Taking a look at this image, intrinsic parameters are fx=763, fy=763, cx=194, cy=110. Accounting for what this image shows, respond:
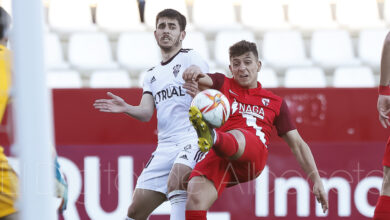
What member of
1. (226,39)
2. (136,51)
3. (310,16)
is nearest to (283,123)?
(226,39)

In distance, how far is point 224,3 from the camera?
9.38 m

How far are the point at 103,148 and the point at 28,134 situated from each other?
3.49m

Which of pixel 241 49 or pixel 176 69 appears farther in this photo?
pixel 176 69

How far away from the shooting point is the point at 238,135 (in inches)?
171

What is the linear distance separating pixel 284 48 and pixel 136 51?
1.69 m

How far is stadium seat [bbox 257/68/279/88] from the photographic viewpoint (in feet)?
25.8

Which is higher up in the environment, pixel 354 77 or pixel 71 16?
pixel 71 16

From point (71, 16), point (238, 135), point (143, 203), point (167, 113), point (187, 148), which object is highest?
point (71, 16)

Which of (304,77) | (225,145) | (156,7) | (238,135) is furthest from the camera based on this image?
(156,7)

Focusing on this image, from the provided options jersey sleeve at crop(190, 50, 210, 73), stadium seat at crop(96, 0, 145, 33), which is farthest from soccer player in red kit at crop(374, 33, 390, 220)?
stadium seat at crop(96, 0, 145, 33)

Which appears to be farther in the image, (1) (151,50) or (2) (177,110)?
(1) (151,50)

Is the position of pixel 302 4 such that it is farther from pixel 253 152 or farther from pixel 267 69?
pixel 253 152

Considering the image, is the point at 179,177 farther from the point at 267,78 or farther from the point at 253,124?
the point at 267,78

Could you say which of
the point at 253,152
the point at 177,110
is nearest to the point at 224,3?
the point at 177,110
